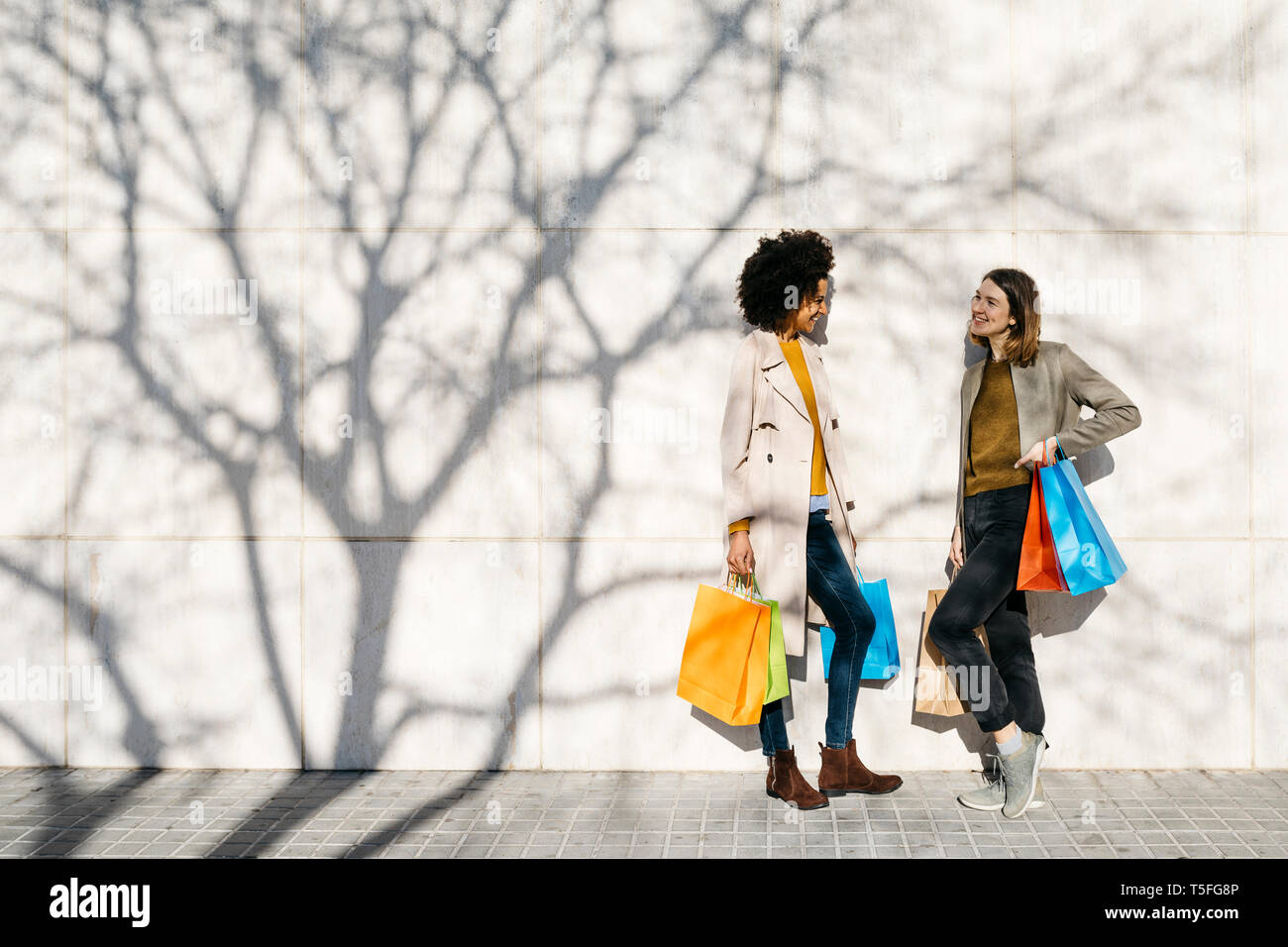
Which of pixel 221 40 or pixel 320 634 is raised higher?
pixel 221 40

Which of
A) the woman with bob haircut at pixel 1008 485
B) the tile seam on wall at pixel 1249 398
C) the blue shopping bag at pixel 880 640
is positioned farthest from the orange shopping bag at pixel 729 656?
the tile seam on wall at pixel 1249 398

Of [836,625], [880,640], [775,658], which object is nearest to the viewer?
[775,658]

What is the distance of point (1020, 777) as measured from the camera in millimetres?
4531

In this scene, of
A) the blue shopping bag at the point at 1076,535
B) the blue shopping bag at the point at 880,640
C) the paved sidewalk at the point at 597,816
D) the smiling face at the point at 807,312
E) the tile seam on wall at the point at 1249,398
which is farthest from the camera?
the tile seam on wall at the point at 1249,398

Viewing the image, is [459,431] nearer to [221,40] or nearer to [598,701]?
[598,701]

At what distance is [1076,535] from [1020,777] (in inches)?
43.1

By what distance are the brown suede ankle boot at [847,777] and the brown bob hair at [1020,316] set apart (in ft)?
6.46

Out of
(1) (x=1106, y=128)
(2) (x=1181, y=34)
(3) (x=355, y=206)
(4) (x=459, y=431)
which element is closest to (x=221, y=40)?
(3) (x=355, y=206)

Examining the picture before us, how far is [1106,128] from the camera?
5250 millimetres

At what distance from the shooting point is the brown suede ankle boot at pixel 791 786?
470 centimetres

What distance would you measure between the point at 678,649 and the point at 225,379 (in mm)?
2765

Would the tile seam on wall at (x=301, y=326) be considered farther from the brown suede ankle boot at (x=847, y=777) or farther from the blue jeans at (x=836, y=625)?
the brown suede ankle boot at (x=847, y=777)

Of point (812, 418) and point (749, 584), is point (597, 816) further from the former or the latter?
point (812, 418)

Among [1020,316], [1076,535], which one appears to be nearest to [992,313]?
[1020,316]
